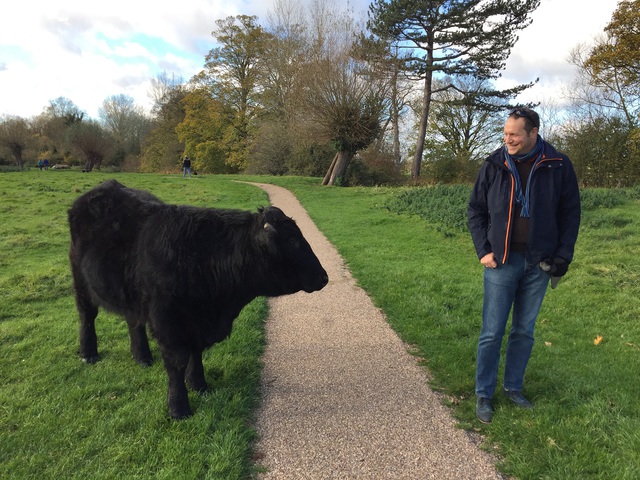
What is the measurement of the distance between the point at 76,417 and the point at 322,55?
2320 cm

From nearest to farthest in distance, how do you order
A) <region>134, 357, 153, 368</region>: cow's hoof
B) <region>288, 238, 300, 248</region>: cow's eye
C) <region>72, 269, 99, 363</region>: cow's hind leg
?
<region>288, 238, 300, 248</region>: cow's eye
<region>134, 357, 153, 368</region>: cow's hoof
<region>72, 269, 99, 363</region>: cow's hind leg

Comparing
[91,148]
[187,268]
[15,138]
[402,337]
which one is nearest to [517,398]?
[402,337]

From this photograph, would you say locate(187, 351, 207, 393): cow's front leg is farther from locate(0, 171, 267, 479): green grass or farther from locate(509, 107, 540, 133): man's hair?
locate(509, 107, 540, 133): man's hair

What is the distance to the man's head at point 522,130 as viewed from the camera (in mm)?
3115

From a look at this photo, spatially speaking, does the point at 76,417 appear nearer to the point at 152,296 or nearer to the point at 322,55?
the point at 152,296

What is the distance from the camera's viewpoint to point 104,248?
3.56m

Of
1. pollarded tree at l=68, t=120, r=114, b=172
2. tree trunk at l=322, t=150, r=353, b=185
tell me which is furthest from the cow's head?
pollarded tree at l=68, t=120, r=114, b=172

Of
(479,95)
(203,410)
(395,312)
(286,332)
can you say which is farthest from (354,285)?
(479,95)

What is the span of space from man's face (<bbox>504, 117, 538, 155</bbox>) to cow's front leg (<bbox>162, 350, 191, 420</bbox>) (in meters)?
3.22

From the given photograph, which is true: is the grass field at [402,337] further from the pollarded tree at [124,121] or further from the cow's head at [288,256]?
the pollarded tree at [124,121]

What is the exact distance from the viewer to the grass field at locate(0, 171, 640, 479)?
113 inches

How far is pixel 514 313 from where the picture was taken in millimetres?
3521

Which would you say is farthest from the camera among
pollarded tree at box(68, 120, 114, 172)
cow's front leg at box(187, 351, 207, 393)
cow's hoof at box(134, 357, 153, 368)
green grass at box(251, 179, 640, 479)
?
pollarded tree at box(68, 120, 114, 172)

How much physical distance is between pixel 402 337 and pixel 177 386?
295 cm
